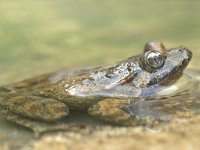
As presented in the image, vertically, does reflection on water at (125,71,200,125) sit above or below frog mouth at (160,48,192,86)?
below

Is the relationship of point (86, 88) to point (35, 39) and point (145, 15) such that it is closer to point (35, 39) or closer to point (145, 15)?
point (35, 39)

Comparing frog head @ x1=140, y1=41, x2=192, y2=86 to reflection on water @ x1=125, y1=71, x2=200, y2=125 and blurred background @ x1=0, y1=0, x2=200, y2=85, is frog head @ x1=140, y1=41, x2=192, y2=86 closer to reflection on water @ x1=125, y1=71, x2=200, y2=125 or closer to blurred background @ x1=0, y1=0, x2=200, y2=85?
reflection on water @ x1=125, y1=71, x2=200, y2=125

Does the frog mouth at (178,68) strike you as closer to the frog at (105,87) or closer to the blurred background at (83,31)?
the frog at (105,87)

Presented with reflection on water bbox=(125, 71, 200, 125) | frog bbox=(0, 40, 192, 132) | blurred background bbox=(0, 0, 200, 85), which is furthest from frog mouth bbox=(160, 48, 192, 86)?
blurred background bbox=(0, 0, 200, 85)

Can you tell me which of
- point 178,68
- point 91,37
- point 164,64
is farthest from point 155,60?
point 91,37

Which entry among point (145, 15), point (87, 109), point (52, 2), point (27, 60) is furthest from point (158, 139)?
point (52, 2)

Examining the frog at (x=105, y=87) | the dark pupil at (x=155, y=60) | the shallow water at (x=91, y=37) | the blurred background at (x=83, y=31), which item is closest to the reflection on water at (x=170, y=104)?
the shallow water at (x=91, y=37)

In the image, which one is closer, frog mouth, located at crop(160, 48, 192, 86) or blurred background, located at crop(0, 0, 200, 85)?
frog mouth, located at crop(160, 48, 192, 86)

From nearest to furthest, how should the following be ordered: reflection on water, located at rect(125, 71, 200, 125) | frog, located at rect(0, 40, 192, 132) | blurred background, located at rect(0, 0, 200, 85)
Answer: reflection on water, located at rect(125, 71, 200, 125)
frog, located at rect(0, 40, 192, 132)
blurred background, located at rect(0, 0, 200, 85)
